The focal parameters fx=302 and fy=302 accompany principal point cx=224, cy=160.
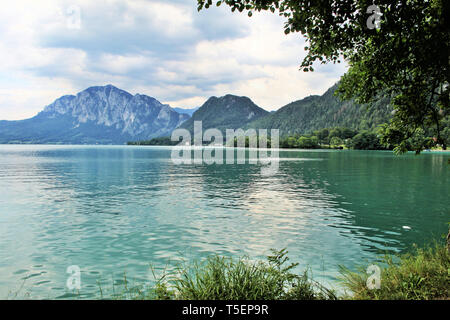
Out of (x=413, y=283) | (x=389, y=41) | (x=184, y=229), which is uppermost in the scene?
(x=389, y=41)

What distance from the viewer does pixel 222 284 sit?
7.40 metres

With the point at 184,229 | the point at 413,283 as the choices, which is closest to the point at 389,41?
the point at 413,283

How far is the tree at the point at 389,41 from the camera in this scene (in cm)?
808

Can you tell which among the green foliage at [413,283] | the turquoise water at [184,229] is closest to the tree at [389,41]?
the green foliage at [413,283]

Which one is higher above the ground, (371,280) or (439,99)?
(439,99)

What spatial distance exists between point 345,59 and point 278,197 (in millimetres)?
23703

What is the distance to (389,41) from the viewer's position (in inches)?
348

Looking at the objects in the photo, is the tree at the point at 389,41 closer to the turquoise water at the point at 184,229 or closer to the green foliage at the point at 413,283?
the green foliage at the point at 413,283

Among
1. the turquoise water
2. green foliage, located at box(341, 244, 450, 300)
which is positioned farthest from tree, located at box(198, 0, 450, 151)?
the turquoise water

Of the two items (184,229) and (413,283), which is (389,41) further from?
(184,229)

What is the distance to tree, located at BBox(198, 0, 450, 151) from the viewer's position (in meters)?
8.08

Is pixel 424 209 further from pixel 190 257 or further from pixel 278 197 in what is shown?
pixel 190 257
